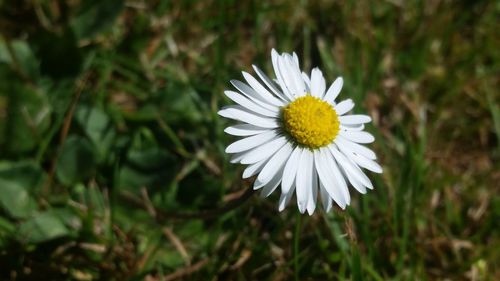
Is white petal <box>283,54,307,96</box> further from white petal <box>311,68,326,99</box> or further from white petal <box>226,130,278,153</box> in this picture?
white petal <box>226,130,278,153</box>

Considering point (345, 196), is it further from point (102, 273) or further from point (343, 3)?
point (343, 3)

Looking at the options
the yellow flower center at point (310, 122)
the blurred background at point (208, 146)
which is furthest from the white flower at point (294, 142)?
the blurred background at point (208, 146)

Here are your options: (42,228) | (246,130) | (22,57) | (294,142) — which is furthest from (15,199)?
(294,142)

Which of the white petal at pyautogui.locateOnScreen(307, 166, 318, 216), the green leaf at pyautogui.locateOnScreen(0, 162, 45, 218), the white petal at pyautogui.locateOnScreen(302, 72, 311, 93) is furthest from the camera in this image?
the green leaf at pyautogui.locateOnScreen(0, 162, 45, 218)

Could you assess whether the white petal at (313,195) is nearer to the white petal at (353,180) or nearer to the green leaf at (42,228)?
the white petal at (353,180)

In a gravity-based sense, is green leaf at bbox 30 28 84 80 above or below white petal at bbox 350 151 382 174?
above

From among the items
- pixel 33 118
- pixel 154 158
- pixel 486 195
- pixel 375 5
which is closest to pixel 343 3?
pixel 375 5

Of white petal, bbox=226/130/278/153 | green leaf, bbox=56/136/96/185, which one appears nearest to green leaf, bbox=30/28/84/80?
green leaf, bbox=56/136/96/185

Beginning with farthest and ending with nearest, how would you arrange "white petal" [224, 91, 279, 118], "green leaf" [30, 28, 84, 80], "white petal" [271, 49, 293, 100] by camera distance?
"green leaf" [30, 28, 84, 80]
"white petal" [271, 49, 293, 100]
"white petal" [224, 91, 279, 118]
